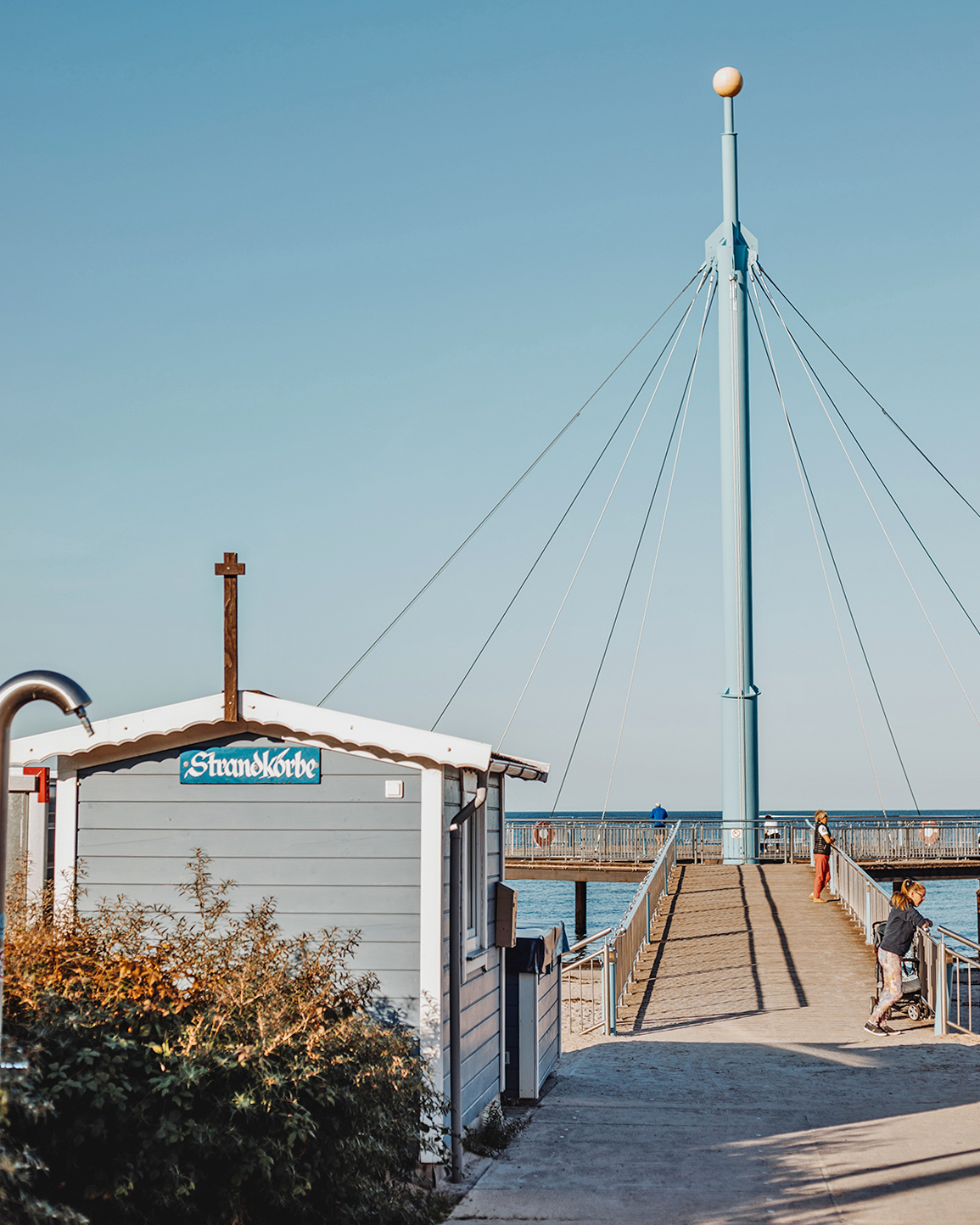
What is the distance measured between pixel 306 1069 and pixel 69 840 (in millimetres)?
2763

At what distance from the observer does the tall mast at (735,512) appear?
94.5 ft

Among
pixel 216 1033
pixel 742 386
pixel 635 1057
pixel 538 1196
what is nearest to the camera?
pixel 216 1033

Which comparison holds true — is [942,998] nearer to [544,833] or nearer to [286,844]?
[286,844]

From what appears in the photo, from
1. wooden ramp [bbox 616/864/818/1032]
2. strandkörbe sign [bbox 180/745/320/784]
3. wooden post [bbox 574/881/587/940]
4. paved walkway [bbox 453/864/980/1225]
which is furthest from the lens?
wooden post [bbox 574/881/587/940]

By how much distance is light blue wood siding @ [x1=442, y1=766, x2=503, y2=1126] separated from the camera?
24.3 ft

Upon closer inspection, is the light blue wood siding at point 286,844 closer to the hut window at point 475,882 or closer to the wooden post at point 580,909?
the hut window at point 475,882

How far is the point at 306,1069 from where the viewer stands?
218 inches

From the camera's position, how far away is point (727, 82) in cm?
3294

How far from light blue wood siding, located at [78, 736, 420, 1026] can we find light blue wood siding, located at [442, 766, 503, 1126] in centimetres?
27

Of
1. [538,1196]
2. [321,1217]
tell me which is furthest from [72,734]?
[538,1196]

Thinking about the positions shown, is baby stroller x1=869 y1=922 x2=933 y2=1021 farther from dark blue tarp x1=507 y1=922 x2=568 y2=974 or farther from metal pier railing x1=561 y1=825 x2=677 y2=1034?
dark blue tarp x1=507 y1=922 x2=568 y2=974

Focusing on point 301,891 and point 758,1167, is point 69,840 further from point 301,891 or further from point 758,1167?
point 758,1167

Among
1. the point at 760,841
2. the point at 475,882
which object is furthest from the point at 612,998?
the point at 760,841

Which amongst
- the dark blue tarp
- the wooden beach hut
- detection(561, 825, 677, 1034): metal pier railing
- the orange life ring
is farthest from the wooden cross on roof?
the orange life ring
